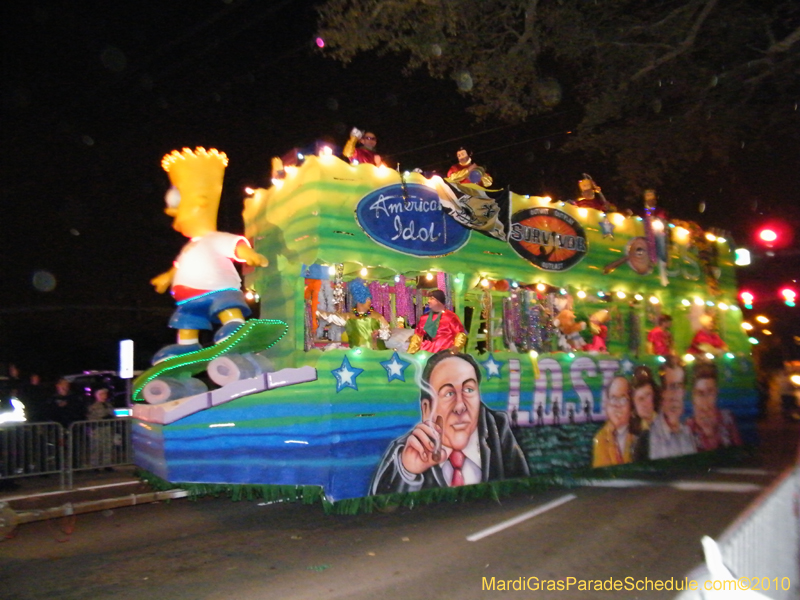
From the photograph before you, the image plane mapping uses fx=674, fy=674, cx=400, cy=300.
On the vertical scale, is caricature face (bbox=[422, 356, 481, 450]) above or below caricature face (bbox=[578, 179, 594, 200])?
below

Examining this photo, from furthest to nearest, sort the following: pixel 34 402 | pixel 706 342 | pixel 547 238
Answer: pixel 706 342, pixel 34 402, pixel 547 238

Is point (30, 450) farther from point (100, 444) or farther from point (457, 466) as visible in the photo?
point (457, 466)

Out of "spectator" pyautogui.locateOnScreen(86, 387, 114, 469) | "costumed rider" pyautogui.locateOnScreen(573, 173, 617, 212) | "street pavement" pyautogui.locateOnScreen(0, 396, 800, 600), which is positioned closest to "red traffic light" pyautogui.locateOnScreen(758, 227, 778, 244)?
"costumed rider" pyautogui.locateOnScreen(573, 173, 617, 212)

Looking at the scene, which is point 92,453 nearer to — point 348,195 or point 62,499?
point 62,499

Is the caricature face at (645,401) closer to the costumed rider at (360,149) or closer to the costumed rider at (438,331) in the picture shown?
the costumed rider at (438,331)

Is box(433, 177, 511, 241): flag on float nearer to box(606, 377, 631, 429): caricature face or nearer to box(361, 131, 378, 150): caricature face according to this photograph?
box(361, 131, 378, 150): caricature face

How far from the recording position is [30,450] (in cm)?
969

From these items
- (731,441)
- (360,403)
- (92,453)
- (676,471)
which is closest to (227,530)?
(360,403)

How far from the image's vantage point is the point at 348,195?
25.8ft

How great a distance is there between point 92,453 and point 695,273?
1096 centimetres

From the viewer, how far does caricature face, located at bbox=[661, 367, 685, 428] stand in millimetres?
11047

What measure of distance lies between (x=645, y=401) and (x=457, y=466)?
4.17 meters

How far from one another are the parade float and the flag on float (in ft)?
0.09

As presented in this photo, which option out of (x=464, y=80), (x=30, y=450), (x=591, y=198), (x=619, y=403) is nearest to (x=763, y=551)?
(x=619, y=403)
